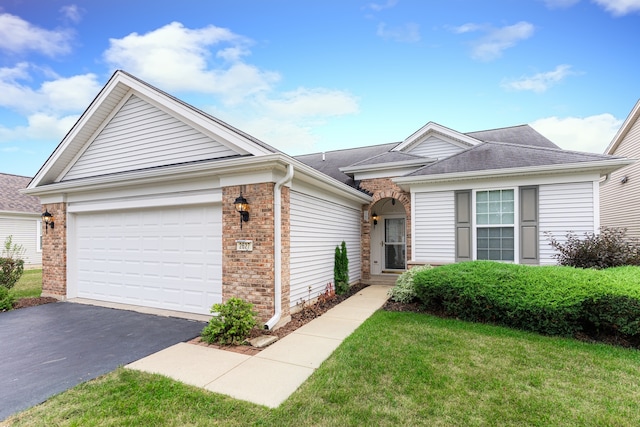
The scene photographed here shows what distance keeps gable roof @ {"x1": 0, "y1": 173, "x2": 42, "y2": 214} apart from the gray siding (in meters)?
28.7

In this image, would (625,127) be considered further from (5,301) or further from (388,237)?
(5,301)

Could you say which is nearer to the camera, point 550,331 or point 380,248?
point 550,331

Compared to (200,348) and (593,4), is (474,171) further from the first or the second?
(200,348)

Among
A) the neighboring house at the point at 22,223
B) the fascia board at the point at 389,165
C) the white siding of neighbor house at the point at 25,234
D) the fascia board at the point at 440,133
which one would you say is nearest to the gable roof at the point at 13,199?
the neighboring house at the point at 22,223

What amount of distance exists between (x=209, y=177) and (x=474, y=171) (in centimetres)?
697

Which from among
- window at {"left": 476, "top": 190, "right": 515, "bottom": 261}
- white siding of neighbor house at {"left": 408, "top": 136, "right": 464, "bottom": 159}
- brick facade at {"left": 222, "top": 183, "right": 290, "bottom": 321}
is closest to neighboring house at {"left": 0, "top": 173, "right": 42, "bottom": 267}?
brick facade at {"left": 222, "top": 183, "right": 290, "bottom": 321}

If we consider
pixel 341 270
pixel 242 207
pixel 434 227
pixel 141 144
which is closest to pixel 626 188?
pixel 434 227

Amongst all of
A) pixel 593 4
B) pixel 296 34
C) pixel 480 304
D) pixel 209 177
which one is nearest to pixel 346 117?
pixel 296 34

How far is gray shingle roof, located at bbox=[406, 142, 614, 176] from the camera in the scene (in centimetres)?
769

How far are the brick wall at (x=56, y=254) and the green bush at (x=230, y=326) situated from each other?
5.87 meters

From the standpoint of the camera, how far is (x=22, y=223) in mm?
16219

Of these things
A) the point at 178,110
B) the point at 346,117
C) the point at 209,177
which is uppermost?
the point at 346,117

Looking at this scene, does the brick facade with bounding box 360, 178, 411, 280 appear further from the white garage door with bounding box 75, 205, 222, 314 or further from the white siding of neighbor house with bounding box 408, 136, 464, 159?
the white garage door with bounding box 75, 205, 222, 314

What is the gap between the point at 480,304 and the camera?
231 inches
